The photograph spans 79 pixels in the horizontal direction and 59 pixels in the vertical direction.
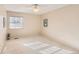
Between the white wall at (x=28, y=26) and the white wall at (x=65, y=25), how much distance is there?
69cm

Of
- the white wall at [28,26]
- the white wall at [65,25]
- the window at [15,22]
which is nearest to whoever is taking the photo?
the white wall at [65,25]

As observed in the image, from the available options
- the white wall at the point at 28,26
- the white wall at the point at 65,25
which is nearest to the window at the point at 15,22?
the white wall at the point at 28,26

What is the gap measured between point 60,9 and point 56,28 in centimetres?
96

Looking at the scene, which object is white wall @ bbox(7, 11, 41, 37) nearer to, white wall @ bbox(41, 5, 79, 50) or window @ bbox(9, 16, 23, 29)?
window @ bbox(9, 16, 23, 29)

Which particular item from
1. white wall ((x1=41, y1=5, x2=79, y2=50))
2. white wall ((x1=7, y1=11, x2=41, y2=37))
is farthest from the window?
white wall ((x1=41, y1=5, x2=79, y2=50))

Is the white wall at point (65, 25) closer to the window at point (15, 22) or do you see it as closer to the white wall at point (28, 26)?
the white wall at point (28, 26)

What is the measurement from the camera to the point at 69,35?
12.8 ft

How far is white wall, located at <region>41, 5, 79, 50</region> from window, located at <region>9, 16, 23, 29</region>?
4.98 ft

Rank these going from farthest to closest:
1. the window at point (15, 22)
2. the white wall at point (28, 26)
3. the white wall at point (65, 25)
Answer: the white wall at point (28, 26) → the window at point (15, 22) → the white wall at point (65, 25)

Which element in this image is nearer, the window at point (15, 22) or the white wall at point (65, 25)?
the white wall at point (65, 25)

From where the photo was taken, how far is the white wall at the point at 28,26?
4.62m

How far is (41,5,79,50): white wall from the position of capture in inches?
141

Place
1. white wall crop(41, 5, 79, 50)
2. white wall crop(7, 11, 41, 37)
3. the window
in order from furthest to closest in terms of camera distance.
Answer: white wall crop(7, 11, 41, 37), the window, white wall crop(41, 5, 79, 50)
